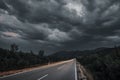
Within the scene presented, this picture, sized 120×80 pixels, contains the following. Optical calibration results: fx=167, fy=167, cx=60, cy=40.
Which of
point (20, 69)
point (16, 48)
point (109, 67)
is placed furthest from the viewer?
point (16, 48)

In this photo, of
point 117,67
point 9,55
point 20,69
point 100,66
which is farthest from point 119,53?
point 20,69

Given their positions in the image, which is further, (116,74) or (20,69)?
(116,74)

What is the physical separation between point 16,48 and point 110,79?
158 metres

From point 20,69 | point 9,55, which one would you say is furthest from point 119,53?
point 20,69

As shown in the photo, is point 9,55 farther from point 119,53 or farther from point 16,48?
point 119,53

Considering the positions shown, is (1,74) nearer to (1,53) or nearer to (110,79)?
(110,79)

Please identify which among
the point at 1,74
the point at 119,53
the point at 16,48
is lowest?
the point at 1,74

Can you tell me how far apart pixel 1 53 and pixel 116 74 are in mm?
105105

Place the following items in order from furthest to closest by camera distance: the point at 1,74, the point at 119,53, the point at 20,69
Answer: the point at 119,53
the point at 20,69
the point at 1,74

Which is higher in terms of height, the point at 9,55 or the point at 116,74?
the point at 9,55

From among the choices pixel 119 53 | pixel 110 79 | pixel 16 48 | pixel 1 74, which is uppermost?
pixel 16 48

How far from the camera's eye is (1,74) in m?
14.9

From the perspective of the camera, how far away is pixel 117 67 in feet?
197

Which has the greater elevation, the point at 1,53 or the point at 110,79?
the point at 1,53
